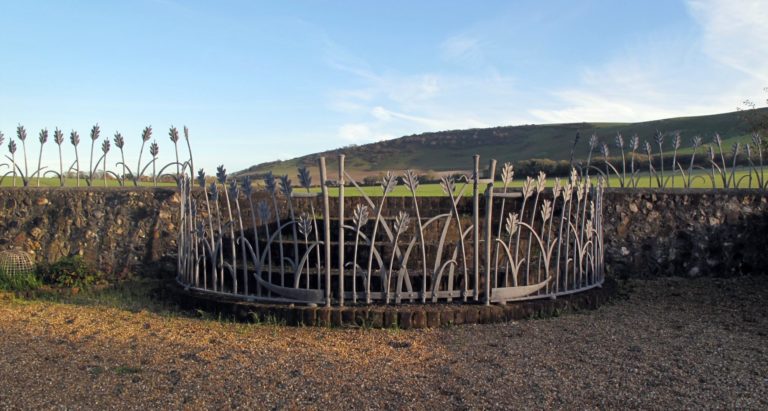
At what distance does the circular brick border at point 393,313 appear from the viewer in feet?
18.5

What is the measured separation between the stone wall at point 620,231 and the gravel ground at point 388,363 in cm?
213

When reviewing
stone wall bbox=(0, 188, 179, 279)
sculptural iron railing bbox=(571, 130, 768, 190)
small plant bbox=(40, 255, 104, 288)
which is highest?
sculptural iron railing bbox=(571, 130, 768, 190)

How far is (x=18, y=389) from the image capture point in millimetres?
3971

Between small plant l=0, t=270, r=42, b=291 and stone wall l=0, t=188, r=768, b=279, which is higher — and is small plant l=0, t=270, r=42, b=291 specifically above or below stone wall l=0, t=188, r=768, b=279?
below

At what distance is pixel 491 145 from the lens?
44938 mm

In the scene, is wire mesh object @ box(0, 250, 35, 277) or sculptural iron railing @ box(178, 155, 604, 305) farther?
wire mesh object @ box(0, 250, 35, 277)

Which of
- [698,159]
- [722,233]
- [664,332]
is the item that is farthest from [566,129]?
[664,332]

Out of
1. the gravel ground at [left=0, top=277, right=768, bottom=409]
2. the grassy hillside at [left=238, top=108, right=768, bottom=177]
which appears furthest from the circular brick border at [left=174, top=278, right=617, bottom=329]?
the grassy hillside at [left=238, top=108, right=768, bottom=177]

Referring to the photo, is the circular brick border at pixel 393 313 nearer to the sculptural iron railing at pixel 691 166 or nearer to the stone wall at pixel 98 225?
the sculptural iron railing at pixel 691 166

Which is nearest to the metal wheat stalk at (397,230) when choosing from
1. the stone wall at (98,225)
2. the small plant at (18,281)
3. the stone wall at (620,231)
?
the stone wall at (620,231)

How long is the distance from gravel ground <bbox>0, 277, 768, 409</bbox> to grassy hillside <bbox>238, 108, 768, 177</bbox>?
26.0 meters

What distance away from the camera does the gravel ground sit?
376 centimetres

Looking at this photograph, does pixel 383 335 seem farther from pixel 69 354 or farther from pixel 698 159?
pixel 698 159

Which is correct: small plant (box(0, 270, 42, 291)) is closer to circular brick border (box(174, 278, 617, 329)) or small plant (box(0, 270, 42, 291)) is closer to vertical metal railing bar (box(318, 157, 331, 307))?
circular brick border (box(174, 278, 617, 329))
